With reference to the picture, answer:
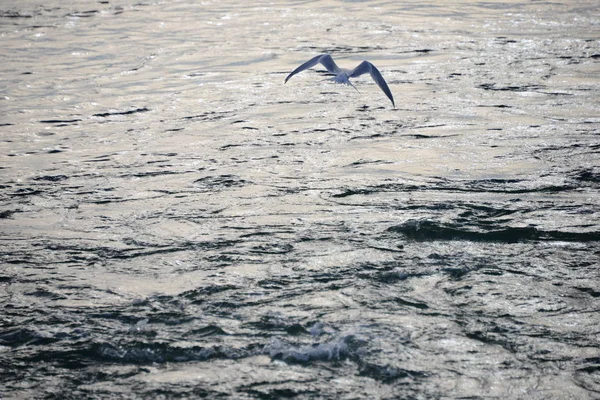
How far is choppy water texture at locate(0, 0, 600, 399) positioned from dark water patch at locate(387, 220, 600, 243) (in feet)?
0.04

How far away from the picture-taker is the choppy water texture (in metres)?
3.28

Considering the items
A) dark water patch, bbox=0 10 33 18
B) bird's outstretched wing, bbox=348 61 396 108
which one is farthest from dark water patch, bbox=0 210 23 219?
dark water patch, bbox=0 10 33 18

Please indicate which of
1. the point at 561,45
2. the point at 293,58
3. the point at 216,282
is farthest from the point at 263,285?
the point at 561,45

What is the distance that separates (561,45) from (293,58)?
3.31 metres

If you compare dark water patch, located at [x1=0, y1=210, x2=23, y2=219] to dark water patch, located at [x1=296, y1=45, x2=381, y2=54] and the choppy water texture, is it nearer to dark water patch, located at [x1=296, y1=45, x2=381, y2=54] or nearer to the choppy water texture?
the choppy water texture

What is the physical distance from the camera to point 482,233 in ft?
14.5

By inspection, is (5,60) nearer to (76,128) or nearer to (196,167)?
(76,128)

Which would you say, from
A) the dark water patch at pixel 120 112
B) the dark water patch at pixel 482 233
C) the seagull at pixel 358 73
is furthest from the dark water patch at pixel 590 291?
the dark water patch at pixel 120 112

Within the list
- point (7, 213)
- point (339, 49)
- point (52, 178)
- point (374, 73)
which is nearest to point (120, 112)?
point (52, 178)

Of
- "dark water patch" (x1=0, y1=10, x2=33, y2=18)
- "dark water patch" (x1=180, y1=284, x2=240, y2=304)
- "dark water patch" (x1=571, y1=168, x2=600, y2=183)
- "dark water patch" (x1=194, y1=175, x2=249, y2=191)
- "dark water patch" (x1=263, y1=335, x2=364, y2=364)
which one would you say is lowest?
"dark water patch" (x1=263, y1=335, x2=364, y2=364)

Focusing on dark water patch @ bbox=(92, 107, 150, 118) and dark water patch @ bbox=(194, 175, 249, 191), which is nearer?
dark water patch @ bbox=(194, 175, 249, 191)

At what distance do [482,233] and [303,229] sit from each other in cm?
104

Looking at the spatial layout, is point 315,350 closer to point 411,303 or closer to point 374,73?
point 411,303

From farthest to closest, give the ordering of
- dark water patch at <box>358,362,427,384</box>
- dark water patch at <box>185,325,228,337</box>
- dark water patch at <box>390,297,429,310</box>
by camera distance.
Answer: dark water patch at <box>390,297,429,310</box>, dark water patch at <box>185,325,228,337</box>, dark water patch at <box>358,362,427,384</box>
